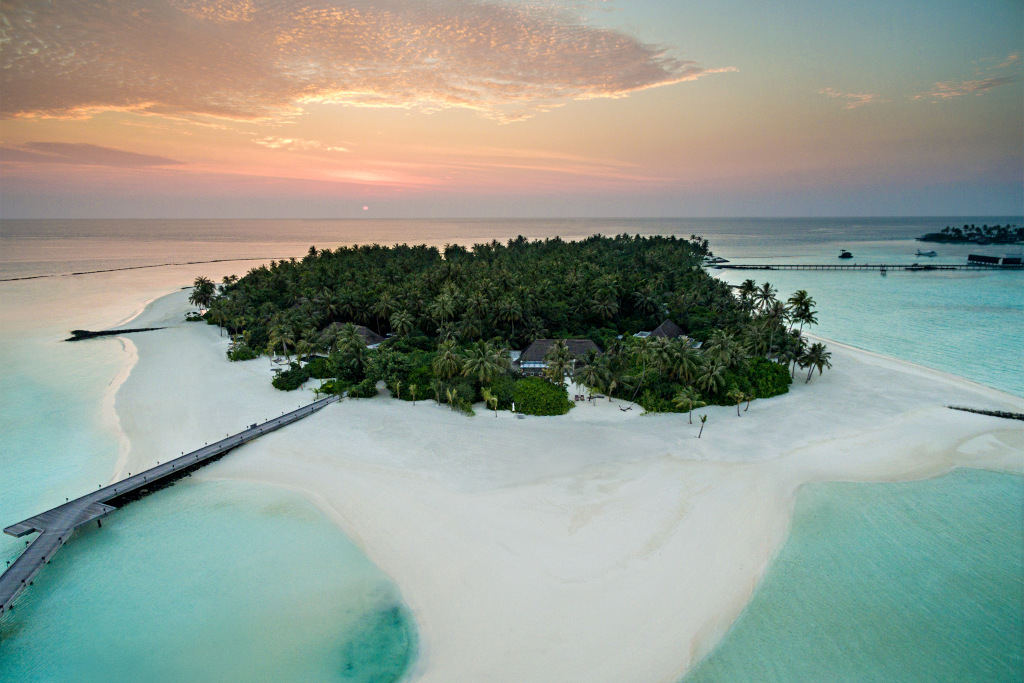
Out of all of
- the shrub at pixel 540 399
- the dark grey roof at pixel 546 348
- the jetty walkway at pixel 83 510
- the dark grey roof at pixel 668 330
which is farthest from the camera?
the dark grey roof at pixel 668 330

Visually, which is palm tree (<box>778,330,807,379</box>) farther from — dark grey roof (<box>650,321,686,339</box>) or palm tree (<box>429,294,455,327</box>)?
palm tree (<box>429,294,455,327</box>)

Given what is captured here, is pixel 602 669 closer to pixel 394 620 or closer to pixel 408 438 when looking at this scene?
pixel 394 620

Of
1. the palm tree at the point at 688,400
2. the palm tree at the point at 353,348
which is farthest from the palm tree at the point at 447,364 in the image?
the palm tree at the point at 688,400

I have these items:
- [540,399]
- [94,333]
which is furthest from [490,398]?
[94,333]

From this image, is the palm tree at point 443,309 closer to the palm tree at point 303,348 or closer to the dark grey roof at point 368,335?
the dark grey roof at point 368,335

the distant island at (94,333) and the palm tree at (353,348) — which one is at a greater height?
the palm tree at (353,348)

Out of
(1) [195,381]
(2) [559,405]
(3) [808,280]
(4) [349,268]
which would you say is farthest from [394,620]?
(3) [808,280]

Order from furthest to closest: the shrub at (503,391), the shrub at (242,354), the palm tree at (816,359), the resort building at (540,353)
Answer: the shrub at (242,354) < the resort building at (540,353) < the palm tree at (816,359) < the shrub at (503,391)
